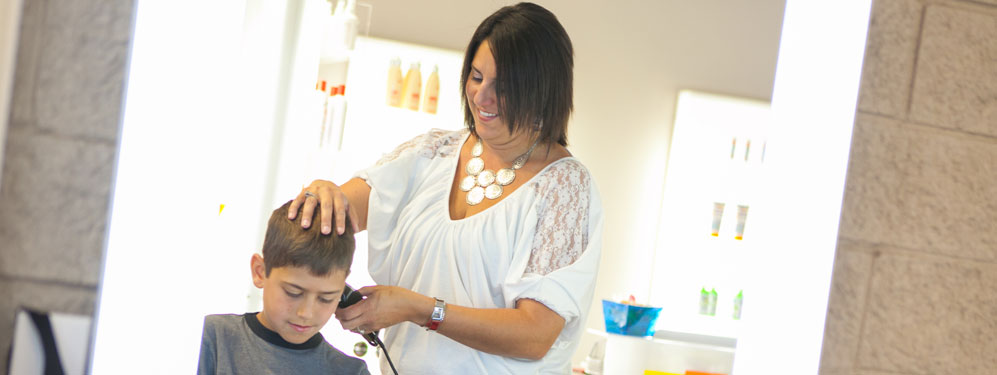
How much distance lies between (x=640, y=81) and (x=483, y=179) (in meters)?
2.86

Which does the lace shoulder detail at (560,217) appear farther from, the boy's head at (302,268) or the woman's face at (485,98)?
the boy's head at (302,268)

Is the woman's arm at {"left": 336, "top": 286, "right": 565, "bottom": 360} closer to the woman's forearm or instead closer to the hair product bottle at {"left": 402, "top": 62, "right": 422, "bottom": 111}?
the woman's forearm

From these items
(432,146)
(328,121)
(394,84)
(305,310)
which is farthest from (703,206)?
A: (305,310)

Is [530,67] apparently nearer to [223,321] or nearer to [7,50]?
[223,321]

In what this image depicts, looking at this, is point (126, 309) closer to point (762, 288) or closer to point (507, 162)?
point (762, 288)

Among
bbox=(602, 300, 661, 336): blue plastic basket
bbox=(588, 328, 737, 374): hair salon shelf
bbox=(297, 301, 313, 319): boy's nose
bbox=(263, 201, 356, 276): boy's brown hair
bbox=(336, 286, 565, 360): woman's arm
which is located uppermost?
bbox=(263, 201, 356, 276): boy's brown hair

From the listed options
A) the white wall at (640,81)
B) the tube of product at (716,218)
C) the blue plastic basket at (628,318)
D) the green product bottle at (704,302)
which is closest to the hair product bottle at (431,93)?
the white wall at (640,81)

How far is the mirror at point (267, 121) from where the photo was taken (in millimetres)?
676

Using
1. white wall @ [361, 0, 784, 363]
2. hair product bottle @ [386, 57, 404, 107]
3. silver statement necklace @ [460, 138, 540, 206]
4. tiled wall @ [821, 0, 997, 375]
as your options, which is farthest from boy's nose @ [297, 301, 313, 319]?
white wall @ [361, 0, 784, 363]

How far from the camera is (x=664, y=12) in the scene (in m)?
4.16

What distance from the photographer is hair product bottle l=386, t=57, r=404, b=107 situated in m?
3.67

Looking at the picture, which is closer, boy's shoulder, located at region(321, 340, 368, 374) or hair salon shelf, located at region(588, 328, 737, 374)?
boy's shoulder, located at region(321, 340, 368, 374)

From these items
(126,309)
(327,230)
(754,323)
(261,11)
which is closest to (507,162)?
(327,230)

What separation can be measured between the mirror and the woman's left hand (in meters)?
Result: 0.21
